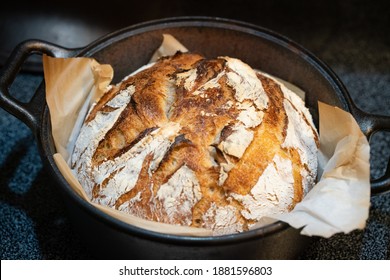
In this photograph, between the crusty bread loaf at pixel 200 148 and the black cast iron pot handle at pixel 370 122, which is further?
the black cast iron pot handle at pixel 370 122

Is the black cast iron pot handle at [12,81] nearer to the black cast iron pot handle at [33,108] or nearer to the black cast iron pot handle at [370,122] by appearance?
the black cast iron pot handle at [33,108]

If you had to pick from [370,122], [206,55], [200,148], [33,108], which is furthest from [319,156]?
[33,108]

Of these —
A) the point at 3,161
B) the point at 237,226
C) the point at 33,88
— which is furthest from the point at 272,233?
the point at 33,88

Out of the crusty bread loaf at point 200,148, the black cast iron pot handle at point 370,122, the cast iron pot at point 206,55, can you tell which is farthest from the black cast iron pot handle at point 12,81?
the black cast iron pot handle at point 370,122

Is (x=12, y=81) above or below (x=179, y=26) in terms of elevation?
below

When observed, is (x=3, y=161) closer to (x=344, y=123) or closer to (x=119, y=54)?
(x=119, y=54)

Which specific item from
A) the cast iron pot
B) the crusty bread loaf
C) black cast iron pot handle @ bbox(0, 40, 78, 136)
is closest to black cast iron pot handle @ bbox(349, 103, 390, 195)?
the cast iron pot

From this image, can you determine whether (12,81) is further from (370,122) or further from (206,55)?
(370,122)
